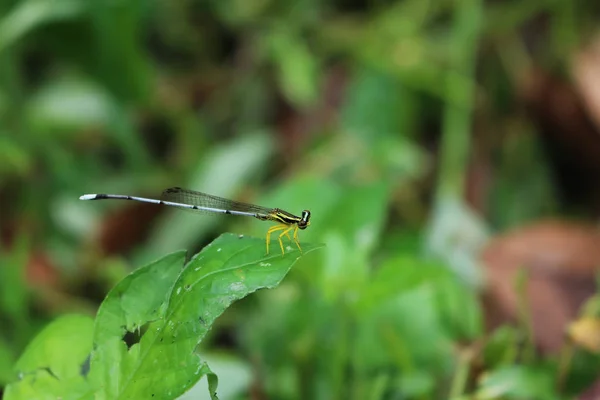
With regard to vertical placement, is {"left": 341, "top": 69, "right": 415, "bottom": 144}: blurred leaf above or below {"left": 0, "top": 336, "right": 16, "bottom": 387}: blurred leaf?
above

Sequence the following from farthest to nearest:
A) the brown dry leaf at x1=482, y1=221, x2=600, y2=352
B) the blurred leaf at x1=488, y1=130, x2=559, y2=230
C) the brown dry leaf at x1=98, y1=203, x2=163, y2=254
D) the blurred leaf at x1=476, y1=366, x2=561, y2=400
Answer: the blurred leaf at x1=488, y1=130, x2=559, y2=230 → the brown dry leaf at x1=98, y1=203, x2=163, y2=254 → the brown dry leaf at x1=482, y1=221, x2=600, y2=352 → the blurred leaf at x1=476, y1=366, x2=561, y2=400

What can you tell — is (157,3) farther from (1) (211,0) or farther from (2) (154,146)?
(2) (154,146)

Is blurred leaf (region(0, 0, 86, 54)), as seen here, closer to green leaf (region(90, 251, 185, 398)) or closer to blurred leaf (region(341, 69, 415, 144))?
blurred leaf (region(341, 69, 415, 144))

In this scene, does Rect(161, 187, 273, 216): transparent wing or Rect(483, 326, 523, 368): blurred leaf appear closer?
Rect(483, 326, 523, 368): blurred leaf

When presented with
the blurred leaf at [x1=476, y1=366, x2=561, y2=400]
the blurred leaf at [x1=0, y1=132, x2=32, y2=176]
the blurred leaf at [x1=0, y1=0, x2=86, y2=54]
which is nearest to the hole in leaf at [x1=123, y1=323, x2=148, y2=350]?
the blurred leaf at [x1=476, y1=366, x2=561, y2=400]

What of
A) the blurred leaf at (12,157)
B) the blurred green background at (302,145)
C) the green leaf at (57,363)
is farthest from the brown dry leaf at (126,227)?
the green leaf at (57,363)

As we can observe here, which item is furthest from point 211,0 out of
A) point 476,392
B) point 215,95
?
point 476,392

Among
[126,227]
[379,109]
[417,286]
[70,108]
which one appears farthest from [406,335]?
[70,108]
